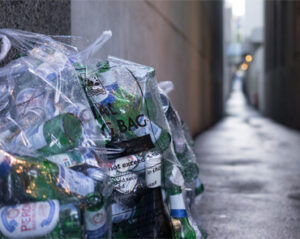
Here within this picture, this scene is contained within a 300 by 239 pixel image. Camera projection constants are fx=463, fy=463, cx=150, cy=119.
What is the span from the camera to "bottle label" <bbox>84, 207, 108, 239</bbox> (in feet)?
6.07

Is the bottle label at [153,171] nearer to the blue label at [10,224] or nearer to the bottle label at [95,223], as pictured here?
the bottle label at [95,223]

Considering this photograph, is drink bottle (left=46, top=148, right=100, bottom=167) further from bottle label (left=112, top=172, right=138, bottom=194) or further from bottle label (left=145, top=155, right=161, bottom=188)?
bottle label (left=145, top=155, right=161, bottom=188)

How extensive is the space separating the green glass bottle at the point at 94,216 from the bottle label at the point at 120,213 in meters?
0.21

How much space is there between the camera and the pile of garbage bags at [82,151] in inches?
70.5

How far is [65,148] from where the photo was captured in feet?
6.39

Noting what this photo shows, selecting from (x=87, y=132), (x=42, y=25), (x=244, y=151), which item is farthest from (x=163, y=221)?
(x=244, y=151)

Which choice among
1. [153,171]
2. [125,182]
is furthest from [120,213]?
[153,171]

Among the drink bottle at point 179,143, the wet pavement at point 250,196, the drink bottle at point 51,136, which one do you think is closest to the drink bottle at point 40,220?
the drink bottle at point 51,136

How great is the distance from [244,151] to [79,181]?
6411mm

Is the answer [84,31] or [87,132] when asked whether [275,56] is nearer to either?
[84,31]

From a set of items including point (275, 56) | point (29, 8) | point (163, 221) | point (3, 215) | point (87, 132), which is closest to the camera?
point (3, 215)

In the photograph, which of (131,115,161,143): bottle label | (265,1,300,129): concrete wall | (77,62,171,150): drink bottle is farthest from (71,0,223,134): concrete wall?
(265,1,300,129): concrete wall

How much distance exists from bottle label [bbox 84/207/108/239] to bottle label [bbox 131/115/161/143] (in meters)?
0.49

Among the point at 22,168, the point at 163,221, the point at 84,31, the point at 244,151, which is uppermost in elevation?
the point at 84,31
